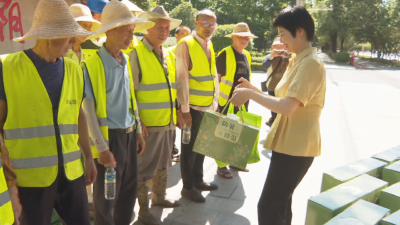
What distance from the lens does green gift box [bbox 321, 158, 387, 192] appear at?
257 cm

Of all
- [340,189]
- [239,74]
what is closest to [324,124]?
[239,74]

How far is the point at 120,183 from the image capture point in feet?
8.77

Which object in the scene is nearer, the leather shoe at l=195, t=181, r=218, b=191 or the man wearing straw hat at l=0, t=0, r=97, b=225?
the man wearing straw hat at l=0, t=0, r=97, b=225

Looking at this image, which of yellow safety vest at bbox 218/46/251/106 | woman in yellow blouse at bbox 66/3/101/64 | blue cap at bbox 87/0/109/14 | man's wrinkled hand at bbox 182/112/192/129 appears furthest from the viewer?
yellow safety vest at bbox 218/46/251/106

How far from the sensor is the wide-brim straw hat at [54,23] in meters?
1.84

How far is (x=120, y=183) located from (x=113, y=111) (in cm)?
59

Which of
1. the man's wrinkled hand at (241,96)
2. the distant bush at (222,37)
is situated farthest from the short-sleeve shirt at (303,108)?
the distant bush at (222,37)

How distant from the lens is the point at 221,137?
2676mm

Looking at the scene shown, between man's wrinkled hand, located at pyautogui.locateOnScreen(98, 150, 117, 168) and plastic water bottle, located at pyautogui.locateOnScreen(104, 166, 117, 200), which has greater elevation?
man's wrinkled hand, located at pyautogui.locateOnScreen(98, 150, 117, 168)

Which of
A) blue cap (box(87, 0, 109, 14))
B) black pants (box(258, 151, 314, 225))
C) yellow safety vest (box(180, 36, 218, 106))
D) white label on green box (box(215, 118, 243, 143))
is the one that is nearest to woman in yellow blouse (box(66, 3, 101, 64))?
blue cap (box(87, 0, 109, 14))

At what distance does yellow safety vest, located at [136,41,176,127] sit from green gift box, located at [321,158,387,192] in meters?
1.52

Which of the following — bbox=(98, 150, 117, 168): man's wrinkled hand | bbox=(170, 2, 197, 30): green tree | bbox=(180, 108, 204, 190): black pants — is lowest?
bbox=(180, 108, 204, 190): black pants

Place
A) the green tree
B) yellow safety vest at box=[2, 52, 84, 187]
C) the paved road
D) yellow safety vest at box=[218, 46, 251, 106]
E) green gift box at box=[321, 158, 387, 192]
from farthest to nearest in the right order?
the green tree < yellow safety vest at box=[218, 46, 251, 106] < the paved road < green gift box at box=[321, 158, 387, 192] < yellow safety vest at box=[2, 52, 84, 187]

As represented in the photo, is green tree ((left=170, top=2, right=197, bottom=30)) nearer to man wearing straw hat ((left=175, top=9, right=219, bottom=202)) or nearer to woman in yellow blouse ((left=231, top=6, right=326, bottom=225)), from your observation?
man wearing straw hat ((left=175, top=9, right=219, bottom=202))
